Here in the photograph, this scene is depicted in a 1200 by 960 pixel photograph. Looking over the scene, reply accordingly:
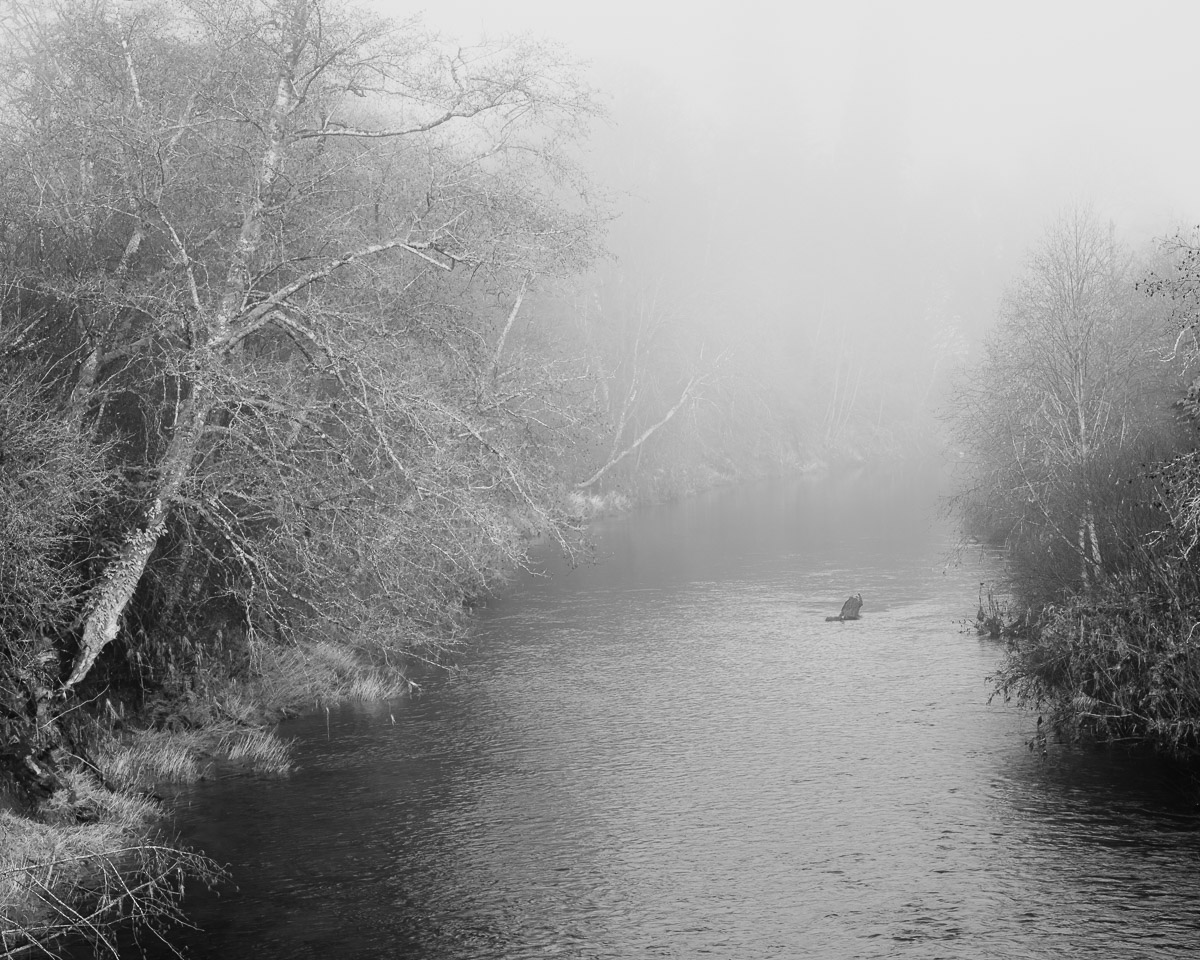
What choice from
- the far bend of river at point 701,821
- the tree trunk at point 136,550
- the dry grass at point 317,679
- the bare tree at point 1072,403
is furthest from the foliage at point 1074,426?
the tree trunk at point 136,550

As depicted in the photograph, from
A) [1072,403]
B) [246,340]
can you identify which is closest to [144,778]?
[246,340]

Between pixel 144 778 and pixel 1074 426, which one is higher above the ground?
pixel 1074 426

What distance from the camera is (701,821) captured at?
50.3ft

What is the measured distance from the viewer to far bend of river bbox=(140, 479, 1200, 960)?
40.1ft

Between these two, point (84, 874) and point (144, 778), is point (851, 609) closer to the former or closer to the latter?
point (144, 778)

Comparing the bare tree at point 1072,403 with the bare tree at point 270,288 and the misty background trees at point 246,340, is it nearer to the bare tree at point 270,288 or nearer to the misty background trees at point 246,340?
the misty background trees at point 246,340

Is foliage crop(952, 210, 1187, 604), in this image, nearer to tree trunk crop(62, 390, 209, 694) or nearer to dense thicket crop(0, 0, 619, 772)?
dense thicket crop(0, 0, 619, 772)

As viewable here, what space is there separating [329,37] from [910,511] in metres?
38.8

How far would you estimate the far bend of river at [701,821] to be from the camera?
12.2 meters

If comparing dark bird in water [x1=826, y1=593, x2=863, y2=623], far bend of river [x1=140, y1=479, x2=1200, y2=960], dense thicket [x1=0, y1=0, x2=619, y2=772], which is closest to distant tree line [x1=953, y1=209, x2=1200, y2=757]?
far bend of river [x1=140, y1=479, x2=1200, y2=960]

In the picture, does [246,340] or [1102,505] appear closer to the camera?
[246,340]

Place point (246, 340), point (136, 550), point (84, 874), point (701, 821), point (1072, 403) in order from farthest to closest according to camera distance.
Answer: point (1072, 403) → point (246, 340) → point (136, 550) → point (701, 821) → point (84, 874)

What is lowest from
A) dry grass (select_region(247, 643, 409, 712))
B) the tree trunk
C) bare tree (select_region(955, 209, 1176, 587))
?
dry grass (select_region(247, 643, 409, 712))

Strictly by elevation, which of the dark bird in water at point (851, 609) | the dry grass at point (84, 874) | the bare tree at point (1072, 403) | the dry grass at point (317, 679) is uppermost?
the bare tree at point (1072, 403)
